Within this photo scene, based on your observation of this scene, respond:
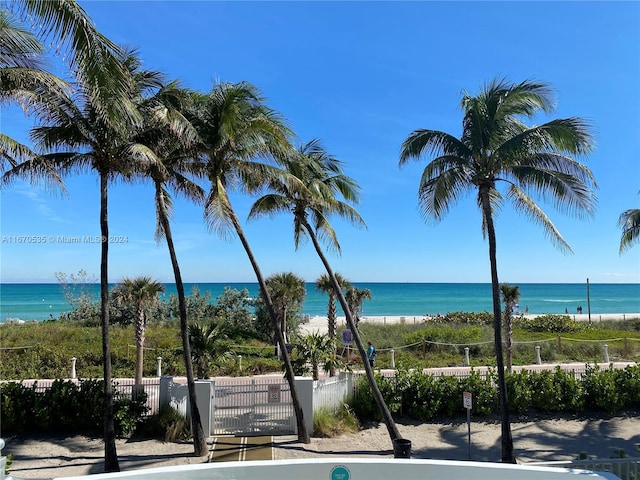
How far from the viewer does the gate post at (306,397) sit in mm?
12523

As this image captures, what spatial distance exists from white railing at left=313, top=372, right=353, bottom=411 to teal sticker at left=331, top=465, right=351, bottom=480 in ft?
29.1

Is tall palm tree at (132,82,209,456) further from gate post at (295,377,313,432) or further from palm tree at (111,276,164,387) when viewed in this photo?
palm tree at (111,276,164,387)

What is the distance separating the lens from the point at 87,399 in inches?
491

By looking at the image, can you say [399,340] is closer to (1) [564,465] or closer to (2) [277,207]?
(2) [277,207]

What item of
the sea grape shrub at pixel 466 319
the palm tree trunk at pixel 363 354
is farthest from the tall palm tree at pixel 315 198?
the sea grape shrub at pixel 466 319

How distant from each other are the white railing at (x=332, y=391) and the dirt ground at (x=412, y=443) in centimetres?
103

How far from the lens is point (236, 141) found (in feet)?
38.3

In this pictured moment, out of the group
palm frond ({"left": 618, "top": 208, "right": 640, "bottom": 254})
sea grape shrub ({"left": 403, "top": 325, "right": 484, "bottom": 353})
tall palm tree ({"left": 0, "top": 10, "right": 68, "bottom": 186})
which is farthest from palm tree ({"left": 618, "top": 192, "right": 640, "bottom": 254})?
tall palm tree ({"left": 0, "top": 10, "right": 68, "bottom": 186})

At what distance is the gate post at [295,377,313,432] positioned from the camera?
41.1 ft

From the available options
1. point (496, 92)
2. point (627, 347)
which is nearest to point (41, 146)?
point (496, 92)

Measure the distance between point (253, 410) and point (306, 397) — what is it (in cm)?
160

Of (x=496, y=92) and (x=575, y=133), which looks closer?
(x=575, y=133)

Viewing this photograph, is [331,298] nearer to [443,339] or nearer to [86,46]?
[443,339]

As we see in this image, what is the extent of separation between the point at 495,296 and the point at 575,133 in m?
3.93
